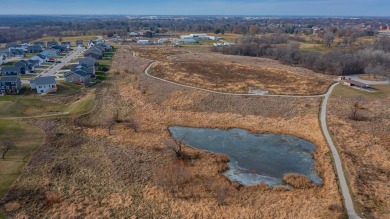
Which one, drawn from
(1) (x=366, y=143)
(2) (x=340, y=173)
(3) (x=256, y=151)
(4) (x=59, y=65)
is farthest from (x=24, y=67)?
(1) (x=366, y=143)

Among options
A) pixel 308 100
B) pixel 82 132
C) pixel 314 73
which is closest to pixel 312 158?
pixel 308 100

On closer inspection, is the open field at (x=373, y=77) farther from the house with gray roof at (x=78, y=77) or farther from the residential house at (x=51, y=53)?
the residential house at (x=51, y=53)

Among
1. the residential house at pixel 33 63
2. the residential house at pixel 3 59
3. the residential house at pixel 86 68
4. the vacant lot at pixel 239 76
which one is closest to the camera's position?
the vacant lot at pixel 239 76

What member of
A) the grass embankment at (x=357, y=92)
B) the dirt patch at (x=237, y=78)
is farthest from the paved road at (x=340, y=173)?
the dirt patch at (x=237, y=78)

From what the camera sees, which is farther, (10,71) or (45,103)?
(10,71)

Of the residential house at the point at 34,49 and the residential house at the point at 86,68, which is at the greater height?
the residential house at the point at 34,49

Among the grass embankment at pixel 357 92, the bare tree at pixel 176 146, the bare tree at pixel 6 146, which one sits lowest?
the bare tree at pixel 176 146

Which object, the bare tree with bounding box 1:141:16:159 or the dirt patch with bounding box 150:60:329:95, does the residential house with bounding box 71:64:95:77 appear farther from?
the bare tree with bounding box 1:141:16:159

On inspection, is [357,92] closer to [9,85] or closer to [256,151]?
[256,151]
